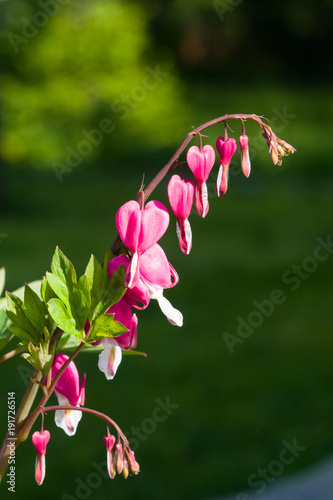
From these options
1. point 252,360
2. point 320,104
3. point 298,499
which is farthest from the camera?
point 320,104

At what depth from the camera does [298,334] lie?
4625mm

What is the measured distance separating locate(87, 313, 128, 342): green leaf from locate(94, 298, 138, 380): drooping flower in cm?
2

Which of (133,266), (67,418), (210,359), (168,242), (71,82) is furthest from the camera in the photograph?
(71,82)

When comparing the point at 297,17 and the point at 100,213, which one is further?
the point at 297,17

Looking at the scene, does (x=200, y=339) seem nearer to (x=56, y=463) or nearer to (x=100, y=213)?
(x=56, y=463)

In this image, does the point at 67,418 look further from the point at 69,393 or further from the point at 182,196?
the point at 182,196

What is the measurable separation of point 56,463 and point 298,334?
6.46 ft

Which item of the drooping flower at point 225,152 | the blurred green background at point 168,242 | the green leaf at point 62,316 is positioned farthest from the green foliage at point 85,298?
the blurred green background at point 168,242

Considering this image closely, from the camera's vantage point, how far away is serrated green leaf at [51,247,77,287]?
61cm

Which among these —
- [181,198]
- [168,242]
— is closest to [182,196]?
[181,198]

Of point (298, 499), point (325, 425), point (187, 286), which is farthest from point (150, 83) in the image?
point (298, 499)

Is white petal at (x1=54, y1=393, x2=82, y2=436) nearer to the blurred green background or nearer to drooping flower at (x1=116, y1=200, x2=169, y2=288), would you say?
drooping flower at (x1=116, y1=200, x2=169, y2=288)

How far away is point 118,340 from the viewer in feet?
2.06

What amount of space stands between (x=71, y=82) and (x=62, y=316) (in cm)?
841
